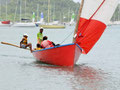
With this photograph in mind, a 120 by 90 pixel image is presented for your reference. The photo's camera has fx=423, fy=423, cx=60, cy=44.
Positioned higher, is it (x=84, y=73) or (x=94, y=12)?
(x=94, y=12)

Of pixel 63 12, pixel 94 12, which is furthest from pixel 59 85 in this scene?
→ pixel 63 12

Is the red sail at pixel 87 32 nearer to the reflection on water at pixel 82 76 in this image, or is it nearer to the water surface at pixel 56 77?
the reflection on water at pixel 82 76

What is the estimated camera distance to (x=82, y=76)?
22906 mm

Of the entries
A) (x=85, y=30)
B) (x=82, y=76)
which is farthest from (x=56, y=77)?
(x=85, y=30)

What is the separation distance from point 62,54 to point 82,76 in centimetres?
230

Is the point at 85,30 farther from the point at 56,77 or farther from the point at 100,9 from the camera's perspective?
the point at 56,77

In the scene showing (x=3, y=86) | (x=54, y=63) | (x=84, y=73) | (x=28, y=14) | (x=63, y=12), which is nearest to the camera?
(x=3, y=86)

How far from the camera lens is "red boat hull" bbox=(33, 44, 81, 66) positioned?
2406 centimetres

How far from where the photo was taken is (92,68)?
26.5 meters

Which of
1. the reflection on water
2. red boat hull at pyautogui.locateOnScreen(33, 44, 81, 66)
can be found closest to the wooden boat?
red boat hull at pyautogui.locateOnScreen(33, 44, 81, 66)

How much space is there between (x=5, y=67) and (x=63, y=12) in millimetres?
171926

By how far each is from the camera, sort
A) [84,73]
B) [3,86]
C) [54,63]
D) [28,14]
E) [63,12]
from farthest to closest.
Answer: [63,12] < [28,14] < [54,63] < [84,73] < [3,86]

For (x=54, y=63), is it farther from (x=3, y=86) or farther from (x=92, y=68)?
(x=3, y=86)

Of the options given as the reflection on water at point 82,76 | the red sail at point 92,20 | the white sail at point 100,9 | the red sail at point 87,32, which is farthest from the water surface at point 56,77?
the white sail at point 100,9
